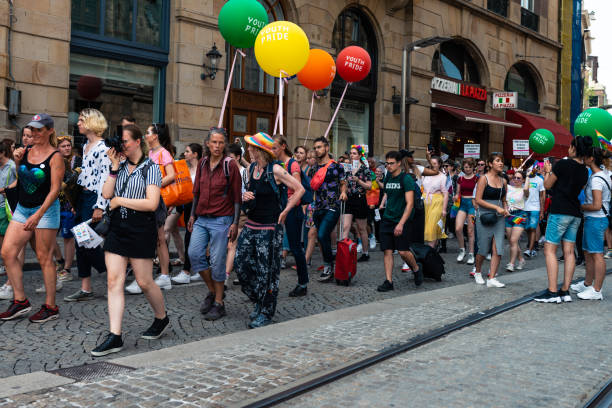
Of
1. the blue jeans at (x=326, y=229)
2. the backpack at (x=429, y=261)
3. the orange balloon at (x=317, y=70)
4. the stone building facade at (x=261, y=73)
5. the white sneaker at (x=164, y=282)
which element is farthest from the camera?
the stone building facade at (x=261, y=73)

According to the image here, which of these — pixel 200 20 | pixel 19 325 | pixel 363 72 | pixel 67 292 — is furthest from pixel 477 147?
pixel 19 325

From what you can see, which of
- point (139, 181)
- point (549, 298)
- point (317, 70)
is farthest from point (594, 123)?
point (139, 181)

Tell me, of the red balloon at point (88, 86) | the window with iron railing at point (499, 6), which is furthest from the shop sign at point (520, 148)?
the red balloon at point (88, 86)

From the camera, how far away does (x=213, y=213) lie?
5816 millimetres

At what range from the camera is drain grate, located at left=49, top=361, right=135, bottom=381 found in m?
3.99

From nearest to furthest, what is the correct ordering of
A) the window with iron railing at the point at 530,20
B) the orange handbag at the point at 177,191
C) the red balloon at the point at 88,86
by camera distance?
the orange handbag at the point at 177,191 < the red balloon at the point at 88,86 < the window with iron railing at the point at 530,20

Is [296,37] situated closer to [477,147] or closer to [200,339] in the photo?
[200,339]

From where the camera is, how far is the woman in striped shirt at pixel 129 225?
465 cm

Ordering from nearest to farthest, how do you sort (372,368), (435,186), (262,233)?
(372,368) → (262,233) → (435,186)

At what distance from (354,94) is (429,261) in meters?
11.0

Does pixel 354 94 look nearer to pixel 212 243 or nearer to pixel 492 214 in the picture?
pixel 492 214

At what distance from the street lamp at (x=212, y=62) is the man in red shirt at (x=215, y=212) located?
28.9 ft

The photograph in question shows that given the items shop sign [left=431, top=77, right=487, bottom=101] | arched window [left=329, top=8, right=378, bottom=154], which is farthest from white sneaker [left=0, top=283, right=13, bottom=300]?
shop sign [left=431, top=77, right=487, bottom=101]

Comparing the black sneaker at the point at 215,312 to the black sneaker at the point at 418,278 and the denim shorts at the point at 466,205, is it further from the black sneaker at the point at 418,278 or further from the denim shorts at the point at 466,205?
the denim shorts at the point at 466,205
